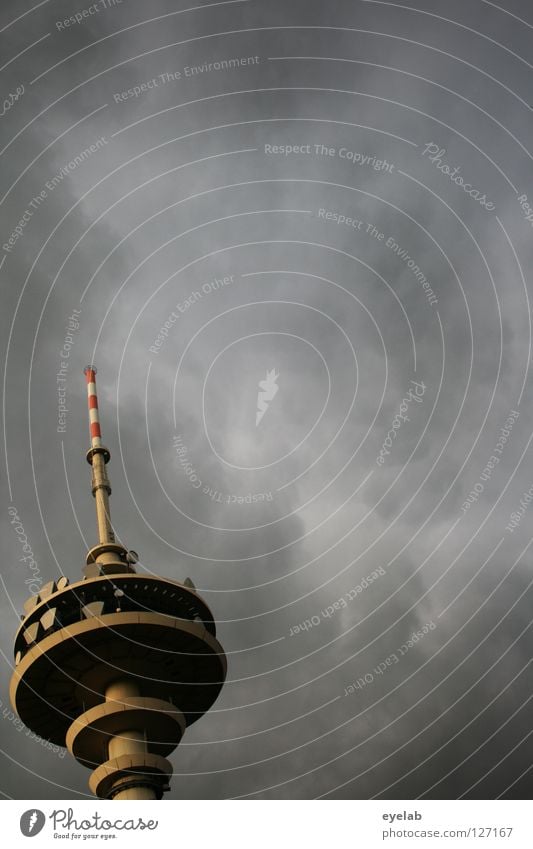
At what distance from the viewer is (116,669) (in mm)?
60656

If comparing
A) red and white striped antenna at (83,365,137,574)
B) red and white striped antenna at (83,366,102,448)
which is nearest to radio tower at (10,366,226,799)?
red and white striped antenna at (83,365,137,574)

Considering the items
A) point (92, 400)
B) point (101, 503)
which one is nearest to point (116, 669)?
point (101, 503)

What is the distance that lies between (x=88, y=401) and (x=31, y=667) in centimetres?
3042

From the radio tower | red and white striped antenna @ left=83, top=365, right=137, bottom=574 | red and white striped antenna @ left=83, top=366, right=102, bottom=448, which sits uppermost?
red and white striped antenna @ left=83, top=366, right=102, bottom=448

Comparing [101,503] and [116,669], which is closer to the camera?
[116,669]

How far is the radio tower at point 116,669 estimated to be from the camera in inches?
2245

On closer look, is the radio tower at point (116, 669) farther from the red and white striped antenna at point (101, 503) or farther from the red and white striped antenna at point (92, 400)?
the red and white striped antenna at point (92, 400)

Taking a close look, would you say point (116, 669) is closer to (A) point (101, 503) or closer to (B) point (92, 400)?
(A) point (101, 503)

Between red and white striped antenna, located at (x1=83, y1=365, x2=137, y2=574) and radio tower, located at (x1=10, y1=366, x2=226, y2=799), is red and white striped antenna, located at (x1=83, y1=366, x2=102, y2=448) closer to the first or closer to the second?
red and white striped antenna, located at (x1=83, y1=365, x2=137, y2=574)

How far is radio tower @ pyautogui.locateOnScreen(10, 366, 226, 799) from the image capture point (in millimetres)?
57031

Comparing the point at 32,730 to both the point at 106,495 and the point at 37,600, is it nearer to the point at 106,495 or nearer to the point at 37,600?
the point at 37,600
